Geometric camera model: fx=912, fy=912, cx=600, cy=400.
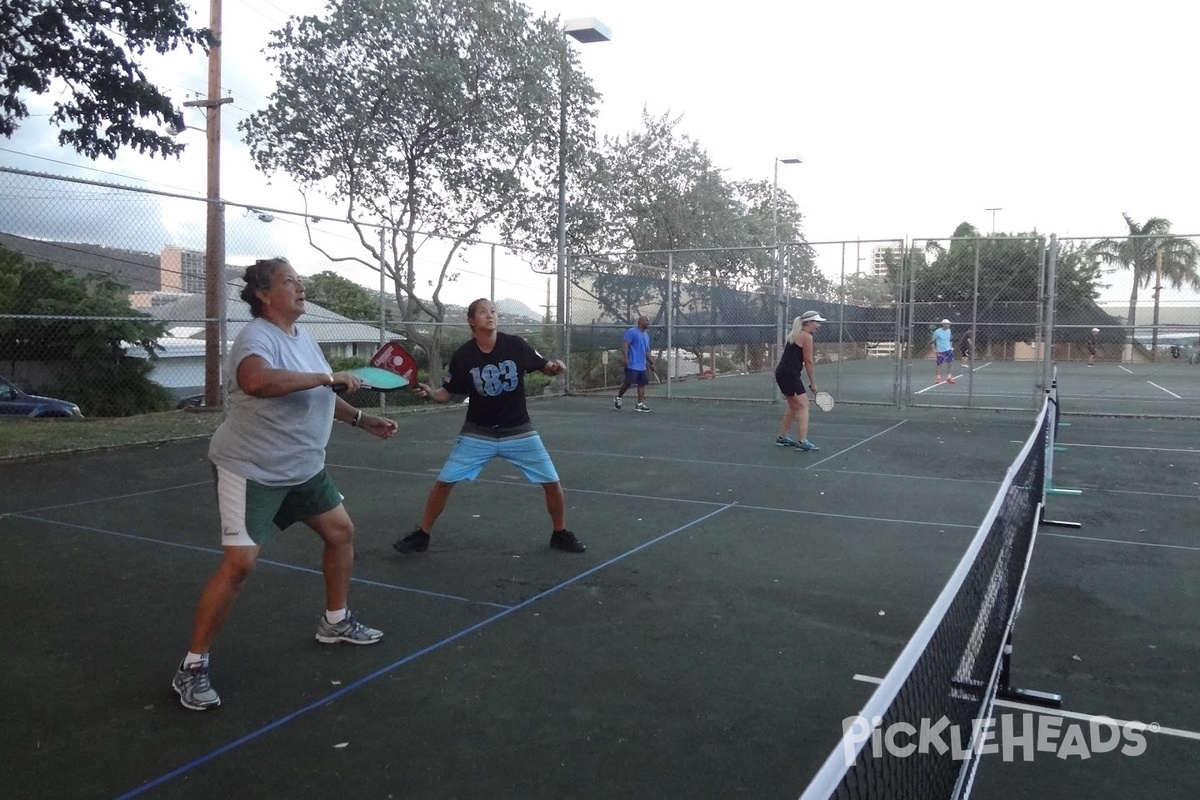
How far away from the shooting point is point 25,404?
16047 mm

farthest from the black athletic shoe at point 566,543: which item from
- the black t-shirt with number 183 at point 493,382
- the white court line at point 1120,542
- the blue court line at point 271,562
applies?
the white court line at point 1120,542

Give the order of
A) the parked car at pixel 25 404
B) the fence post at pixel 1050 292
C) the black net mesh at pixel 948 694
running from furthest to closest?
1. the parked car at pixel 25 404
2. the fence post at pixel 1050 292
3. the black net mesh at pixel 948 694

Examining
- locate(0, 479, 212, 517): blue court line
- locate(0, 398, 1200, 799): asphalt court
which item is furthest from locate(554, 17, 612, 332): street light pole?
locate(0, 479, 212, 517): blue court line

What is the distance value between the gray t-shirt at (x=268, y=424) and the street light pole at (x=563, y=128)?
1383 centimetres

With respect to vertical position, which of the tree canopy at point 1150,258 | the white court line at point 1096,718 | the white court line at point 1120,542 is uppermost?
the tree canopy at point 1150,258

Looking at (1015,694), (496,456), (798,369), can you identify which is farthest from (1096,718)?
(798,369)

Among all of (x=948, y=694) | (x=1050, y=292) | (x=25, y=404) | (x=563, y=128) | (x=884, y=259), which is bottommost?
Result: (x=25, y=404)

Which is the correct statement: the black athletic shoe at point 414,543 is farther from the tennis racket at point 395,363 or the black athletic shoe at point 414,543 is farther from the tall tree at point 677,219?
the tall tree at point 677,219

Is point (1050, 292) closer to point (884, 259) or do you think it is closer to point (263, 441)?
point (884, 259)

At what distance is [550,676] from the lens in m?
4.30

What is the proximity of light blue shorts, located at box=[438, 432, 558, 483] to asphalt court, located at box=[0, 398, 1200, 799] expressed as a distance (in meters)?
0.58

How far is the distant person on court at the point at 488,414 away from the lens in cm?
628

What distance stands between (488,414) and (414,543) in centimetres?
105

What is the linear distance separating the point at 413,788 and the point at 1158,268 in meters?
17.7
